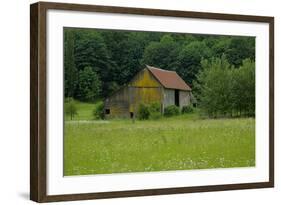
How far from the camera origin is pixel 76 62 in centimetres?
771

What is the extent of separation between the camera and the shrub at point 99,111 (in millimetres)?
7865

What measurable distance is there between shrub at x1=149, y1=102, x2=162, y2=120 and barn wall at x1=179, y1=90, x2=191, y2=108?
273mm

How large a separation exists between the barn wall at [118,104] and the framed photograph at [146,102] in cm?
1

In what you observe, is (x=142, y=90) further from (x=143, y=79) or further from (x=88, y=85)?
(x=88, y=85)

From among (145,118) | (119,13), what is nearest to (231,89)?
(145,118)

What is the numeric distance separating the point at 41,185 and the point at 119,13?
1.93m

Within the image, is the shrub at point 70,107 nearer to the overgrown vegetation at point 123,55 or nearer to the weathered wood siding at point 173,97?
the overgrown vegetation at point 123,55

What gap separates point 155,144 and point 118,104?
0.61 metres

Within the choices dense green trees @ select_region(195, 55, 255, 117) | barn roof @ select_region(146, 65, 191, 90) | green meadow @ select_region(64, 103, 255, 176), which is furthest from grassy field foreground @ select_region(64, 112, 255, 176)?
barn roof @ select_region(146, 65, 191, 90)

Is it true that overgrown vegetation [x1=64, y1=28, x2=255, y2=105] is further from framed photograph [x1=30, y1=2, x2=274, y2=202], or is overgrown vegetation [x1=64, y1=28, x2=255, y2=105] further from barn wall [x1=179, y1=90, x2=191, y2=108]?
barn wall [x1=179, y1=90, x2=191, y2=108]

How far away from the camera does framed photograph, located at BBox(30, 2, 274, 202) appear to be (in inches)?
295

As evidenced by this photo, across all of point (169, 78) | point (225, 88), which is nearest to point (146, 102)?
point (169, 78)

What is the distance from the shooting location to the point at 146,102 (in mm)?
8125

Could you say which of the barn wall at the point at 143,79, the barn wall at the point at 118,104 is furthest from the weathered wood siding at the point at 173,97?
the barn wall at the point at 118,104
